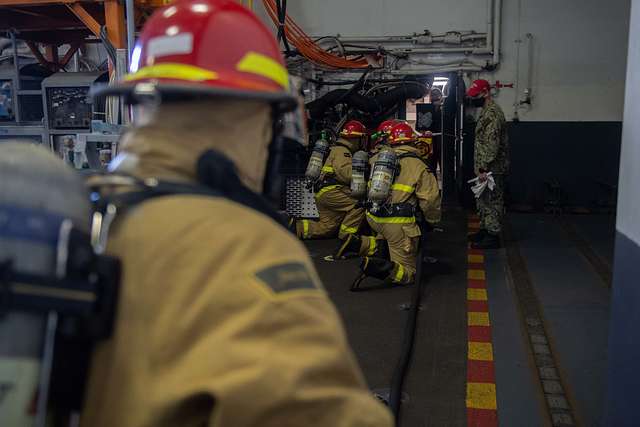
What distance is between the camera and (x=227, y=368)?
0.84 m

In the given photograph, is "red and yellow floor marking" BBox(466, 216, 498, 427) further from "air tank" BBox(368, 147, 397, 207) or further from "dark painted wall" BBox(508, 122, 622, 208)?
"dark painted wall" BBox(508, 122, 622, 208)

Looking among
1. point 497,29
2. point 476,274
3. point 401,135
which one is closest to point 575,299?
point 476,274

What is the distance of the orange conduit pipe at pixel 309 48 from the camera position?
9.27 metres

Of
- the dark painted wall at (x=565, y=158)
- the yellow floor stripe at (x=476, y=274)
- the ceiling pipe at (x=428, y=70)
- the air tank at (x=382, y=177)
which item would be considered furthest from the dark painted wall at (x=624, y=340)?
the ceiling pipe at (x=428, y=70)

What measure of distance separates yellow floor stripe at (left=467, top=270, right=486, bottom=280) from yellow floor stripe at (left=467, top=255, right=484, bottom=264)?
0.39 meters

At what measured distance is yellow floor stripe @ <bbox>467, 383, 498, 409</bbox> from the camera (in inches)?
131

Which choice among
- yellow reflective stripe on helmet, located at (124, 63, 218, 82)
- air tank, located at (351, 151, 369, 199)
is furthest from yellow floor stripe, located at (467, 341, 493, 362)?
yellow reflective stripe on helmet, located at (124, 63, 218, 82)

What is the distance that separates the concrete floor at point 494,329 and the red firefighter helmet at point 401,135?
149cm

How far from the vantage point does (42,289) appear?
82cm

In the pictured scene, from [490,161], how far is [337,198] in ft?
6.83

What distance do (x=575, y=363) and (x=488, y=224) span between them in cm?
361

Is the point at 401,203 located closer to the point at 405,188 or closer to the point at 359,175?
the point at 405,188

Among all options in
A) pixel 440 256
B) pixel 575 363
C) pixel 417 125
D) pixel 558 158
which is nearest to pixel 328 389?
pixel 575 363

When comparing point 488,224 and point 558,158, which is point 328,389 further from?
point 558,158
